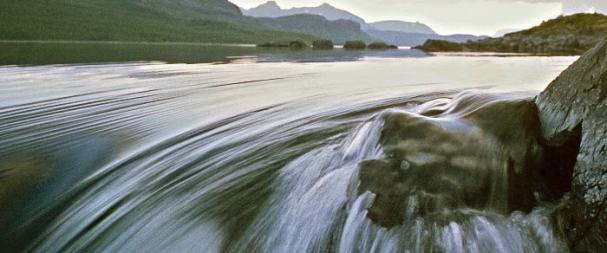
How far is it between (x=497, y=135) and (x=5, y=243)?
227 inches

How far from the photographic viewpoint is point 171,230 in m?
4.66

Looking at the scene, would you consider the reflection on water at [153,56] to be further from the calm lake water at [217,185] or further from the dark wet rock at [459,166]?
the dark wet rock at [459,166]

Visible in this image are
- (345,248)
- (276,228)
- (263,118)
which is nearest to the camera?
(345,248)

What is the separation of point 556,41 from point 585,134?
5849 centimetres

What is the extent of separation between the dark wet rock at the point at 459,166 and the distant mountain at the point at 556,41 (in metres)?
41.5

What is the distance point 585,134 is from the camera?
12.6 feet

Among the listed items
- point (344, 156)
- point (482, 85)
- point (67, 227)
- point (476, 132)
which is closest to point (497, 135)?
point (476, 132)

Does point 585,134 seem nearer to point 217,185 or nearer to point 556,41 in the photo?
point 217,185

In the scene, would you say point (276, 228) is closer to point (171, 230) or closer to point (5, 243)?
point (171, 230)

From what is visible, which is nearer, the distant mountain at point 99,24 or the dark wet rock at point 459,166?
the dark wet rock at point 459,166

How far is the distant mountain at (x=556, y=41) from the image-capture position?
47.3 metres

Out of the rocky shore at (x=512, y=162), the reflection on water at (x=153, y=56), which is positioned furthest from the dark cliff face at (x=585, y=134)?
the reflection on water at (x=153, y=56)

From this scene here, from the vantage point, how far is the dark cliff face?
342cm

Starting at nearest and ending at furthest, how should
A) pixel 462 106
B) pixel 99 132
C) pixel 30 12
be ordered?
pixel 462 106 < pixel 99 132 < pixel 30 12
